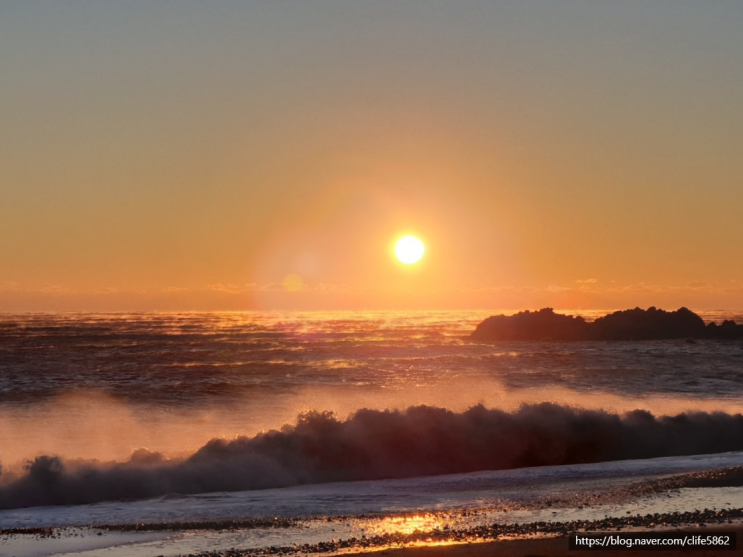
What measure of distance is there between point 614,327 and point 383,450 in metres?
75.3

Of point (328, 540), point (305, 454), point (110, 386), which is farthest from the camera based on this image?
point (110, 386)

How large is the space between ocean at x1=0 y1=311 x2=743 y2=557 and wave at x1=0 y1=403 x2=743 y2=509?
0.16 ft

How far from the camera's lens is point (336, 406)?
3347 cm

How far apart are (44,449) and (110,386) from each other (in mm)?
16657

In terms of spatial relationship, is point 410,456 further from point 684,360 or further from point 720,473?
point 684,360

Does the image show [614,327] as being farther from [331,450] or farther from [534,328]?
[331,450]

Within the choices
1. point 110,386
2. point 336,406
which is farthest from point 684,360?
point 110,386

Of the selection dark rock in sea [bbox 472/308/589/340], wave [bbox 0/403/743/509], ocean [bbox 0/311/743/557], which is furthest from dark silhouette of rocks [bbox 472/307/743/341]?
wave [bbox 0/403/743/509]

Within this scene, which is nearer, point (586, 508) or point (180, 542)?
point (180, 542)

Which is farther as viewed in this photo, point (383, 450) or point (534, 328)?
point (534, 328)

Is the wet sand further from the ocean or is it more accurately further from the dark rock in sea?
the dark rock in sea

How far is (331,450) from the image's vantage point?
21.4 meters

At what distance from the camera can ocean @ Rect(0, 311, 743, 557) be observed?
14234 mm

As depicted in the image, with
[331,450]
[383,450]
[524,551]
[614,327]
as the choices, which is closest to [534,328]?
[614,327]
